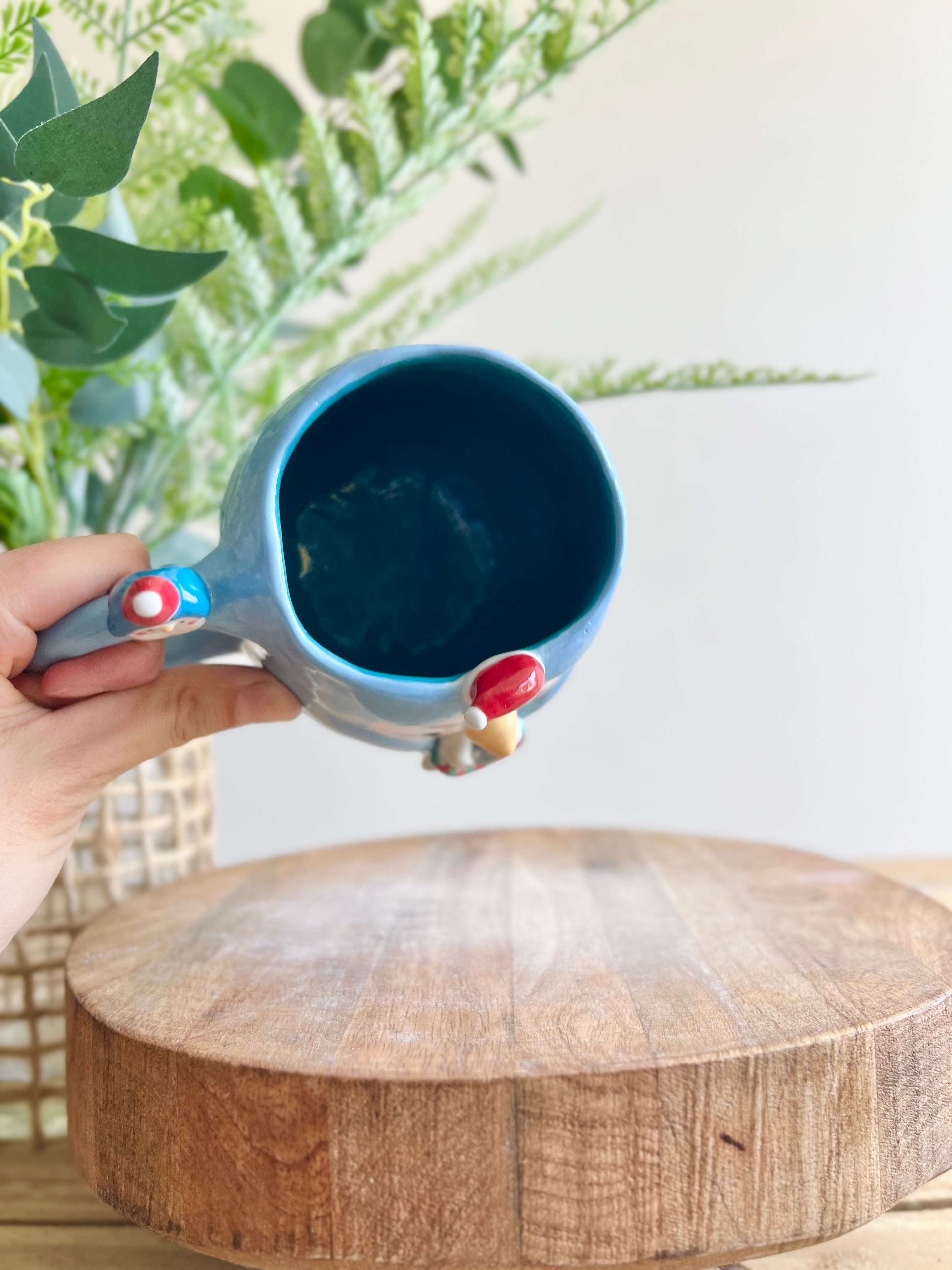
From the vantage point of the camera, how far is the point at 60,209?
1.66 feet

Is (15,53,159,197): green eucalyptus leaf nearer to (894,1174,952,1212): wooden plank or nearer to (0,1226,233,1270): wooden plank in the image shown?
(0,1226,233,1270): wooden plank

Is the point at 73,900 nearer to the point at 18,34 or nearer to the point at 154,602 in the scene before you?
the point at 154,602

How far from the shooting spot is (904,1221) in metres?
0.52

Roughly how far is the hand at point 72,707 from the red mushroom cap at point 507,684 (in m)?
0.11

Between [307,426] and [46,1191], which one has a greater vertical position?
[307,426]

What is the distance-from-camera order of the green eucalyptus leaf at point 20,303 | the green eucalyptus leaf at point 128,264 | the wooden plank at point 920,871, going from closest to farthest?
1. the green eucalyptus leaf at point 128,264
2. the green eucalyptus leaf at point 20,303
3. the wooden plank at point 920,871

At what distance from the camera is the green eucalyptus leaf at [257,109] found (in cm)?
65

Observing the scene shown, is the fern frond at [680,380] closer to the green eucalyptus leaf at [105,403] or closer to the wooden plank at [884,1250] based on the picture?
the green eucalyptus leaf at [105,403]

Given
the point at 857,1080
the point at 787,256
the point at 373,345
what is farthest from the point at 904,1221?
the point at 787,256

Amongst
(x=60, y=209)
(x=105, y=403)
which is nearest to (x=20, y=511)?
(x=105, y=403)

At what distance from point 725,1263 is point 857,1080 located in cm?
8

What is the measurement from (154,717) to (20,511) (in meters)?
0.21

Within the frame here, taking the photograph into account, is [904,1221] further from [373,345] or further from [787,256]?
[787,256]

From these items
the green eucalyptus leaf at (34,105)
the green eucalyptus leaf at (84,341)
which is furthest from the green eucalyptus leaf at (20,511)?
the green eucalyptus leaf at (34,105)
